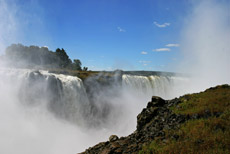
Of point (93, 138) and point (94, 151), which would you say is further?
point (93, 138)

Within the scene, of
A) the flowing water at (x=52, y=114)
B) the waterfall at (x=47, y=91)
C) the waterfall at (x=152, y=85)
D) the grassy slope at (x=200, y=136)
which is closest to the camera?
the grassy slope at (x=200, y=136)

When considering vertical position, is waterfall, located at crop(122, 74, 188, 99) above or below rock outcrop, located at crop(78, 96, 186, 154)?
above

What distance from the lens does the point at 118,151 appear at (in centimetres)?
751

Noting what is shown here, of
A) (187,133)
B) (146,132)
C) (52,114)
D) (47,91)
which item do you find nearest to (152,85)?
(52,114)

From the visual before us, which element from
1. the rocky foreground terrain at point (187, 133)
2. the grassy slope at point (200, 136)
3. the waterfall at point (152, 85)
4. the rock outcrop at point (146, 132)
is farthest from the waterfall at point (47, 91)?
the grassy slope at point (200, 136)

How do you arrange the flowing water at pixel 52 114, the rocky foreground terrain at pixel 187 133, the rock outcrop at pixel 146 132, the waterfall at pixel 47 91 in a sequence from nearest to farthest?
the rocky foreground terrain at pixel 187 133, the rock outcrop at pixel 146 132, the flowing water at pixel 52 114, the waterfall at pixel 47 91

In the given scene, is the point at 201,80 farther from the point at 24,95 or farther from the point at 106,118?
the point at 24,95

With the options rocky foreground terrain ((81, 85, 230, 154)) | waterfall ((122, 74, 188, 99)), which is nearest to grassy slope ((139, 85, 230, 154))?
rocky foreground terrain ((81, 85, 230, 154))

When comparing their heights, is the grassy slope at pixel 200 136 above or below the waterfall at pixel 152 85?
below

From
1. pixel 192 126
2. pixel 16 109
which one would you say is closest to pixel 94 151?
pixel 192 126

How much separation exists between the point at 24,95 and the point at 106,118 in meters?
18.1

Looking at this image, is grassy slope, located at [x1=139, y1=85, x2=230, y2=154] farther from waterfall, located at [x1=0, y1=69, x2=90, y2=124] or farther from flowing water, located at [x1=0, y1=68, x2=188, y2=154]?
waterfall, located at [x1=0, y1=69, x2=90, y2=124]

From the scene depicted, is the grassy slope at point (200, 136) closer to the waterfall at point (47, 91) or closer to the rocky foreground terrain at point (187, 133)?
the rocky foreground terrain at point (187, 133)

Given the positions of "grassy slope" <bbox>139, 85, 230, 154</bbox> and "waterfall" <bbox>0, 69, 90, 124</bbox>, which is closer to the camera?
"grassy slope" <bbox>139, 85, 230, 154</bbox>
